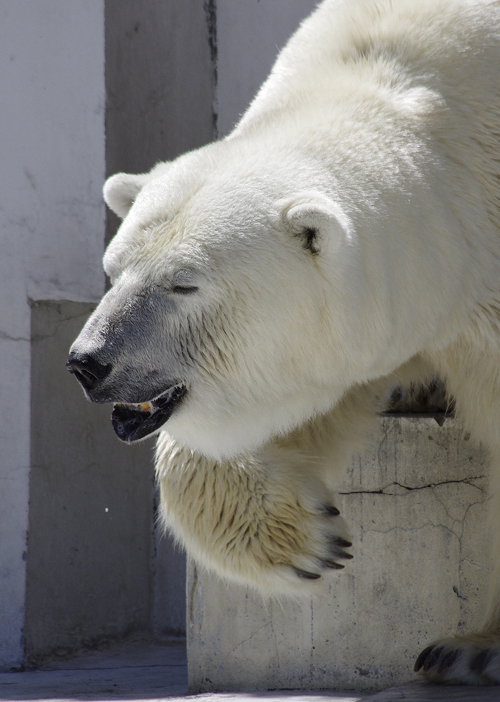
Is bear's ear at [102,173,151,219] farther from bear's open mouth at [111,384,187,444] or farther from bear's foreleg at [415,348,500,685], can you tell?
bear's foreleg at [415,348,500,685]

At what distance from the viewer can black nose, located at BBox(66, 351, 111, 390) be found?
148 centimetres

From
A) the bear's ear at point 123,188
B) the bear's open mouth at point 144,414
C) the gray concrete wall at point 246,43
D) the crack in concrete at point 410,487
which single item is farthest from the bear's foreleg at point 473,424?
the gray concrete wall at point 246,43

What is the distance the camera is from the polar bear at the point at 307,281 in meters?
1.56

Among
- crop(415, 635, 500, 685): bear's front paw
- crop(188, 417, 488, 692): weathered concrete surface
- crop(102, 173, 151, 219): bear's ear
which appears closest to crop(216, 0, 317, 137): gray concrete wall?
crop(188, 417, 488, 692): weathered concrete surface

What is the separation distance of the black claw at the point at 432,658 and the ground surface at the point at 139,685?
0.08 meters

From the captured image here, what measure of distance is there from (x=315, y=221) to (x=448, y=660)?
108 centimetres

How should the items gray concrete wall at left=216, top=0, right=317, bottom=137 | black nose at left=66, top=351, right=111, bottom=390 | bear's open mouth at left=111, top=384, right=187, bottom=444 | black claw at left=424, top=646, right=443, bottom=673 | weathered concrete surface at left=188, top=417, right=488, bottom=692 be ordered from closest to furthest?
1. black nose at left=66, top=351, right=111, bottom=390
2. bear's open mouth at left=111, top=384, right=187, bottom=444
3. black claw at left=424, top=646, right=443, bottom=673
4. weathered concrete surface at left=188, top=417, right=488, bottom=692
5. gray concrete wall at left=216, top=0, right=317, bottom=137

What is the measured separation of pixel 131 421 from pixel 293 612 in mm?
1121

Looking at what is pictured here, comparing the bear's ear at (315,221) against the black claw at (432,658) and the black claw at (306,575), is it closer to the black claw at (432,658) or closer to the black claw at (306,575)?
the black claw at (306,575)

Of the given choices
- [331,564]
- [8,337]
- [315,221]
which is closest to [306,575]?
[331,564]

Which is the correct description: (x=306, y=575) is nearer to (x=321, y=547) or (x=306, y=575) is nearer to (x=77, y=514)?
(x=321, y=547)

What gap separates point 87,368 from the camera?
148 cm

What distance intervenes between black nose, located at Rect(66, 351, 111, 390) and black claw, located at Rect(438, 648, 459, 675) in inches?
41.3

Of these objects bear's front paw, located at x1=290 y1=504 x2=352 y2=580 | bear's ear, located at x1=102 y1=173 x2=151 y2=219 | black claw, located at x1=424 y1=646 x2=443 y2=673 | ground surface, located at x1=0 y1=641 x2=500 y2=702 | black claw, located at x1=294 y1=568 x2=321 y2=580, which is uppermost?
bear's ear, located at x1=102 y1=173 x2=151 y2=219
